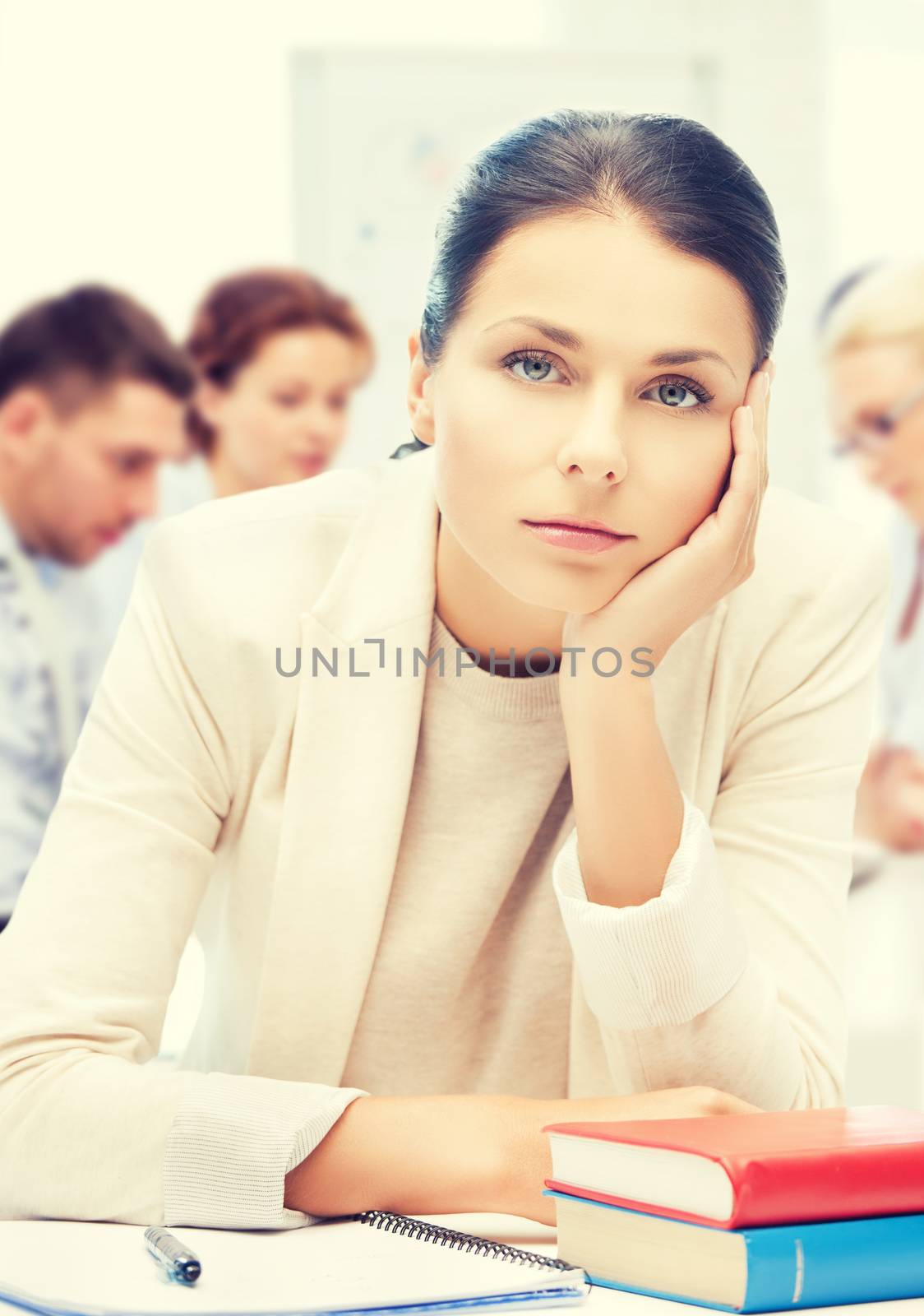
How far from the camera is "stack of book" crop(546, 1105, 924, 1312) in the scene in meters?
0.70

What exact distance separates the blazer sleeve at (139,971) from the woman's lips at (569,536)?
0.30 m

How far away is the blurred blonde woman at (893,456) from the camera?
135 inches

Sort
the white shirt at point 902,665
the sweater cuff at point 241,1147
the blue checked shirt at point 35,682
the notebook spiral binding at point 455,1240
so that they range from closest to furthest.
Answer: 1. the notebook spiral binding at point 455,1240
2. the sweater cuff at point 241,1147
3. the blue checked shirt at point 35,682
4. the white shirt at point 902,665

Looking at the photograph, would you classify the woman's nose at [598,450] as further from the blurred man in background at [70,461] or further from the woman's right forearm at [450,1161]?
the blurred man in background at [70,461]

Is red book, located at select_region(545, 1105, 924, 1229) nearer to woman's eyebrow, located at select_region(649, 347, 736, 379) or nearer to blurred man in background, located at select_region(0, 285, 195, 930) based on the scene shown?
woman's eyebrow, located at select_region(649, 347, 736, 379)

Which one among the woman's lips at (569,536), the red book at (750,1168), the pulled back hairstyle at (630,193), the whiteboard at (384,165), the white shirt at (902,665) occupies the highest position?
the whiteboard at (384,165)

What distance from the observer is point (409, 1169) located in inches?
37.9

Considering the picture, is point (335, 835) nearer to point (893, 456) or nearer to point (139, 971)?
point (139, 971)

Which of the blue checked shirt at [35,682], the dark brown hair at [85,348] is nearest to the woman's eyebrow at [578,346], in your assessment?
the blue checked shirt at [35,682]

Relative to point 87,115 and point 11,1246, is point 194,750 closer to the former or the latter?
point 11,1246

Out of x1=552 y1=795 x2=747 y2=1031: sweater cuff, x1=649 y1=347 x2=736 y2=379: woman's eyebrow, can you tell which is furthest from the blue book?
x1=649 y1=347 x2=736 y2=379: woman's eyebrow

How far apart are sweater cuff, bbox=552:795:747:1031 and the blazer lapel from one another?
187 mm

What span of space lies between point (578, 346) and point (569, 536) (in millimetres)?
135

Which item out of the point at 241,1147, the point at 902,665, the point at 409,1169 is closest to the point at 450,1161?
the point at 409,1169
